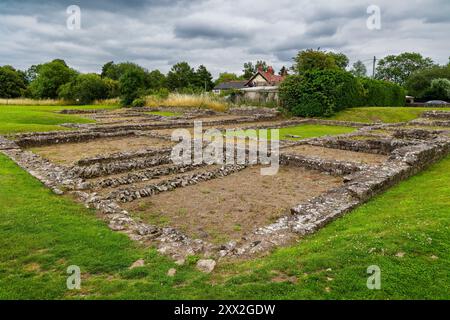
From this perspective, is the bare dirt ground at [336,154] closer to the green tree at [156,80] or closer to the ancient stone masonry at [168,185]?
the ancient stone masonry at [168,185]

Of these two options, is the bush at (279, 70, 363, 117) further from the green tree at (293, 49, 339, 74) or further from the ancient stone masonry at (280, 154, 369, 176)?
the ancient stone masonry at (280, 154, 369, 176)

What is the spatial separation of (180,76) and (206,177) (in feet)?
180

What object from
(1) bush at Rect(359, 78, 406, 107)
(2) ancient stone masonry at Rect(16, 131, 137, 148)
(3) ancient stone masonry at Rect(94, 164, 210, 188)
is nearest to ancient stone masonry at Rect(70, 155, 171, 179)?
(3) ancient stone masonry at Rect(94, 164, 210, 188)

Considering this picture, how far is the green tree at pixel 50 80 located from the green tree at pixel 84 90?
4015 mm

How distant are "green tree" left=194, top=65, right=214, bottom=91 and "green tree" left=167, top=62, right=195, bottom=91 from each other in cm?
98

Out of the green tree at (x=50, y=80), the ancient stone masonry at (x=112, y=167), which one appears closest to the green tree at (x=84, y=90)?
the green tree at (x=50, y=80)

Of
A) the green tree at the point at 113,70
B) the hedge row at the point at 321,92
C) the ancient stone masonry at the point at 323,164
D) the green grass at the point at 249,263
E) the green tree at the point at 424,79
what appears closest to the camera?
the green grass at the point at 249,263

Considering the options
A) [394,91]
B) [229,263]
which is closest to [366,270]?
[229,263]

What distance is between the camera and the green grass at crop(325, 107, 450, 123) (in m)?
25.7

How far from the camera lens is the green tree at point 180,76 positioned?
60219mm

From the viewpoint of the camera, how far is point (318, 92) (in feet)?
90.8

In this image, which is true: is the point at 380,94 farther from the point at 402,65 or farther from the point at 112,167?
the point at 402,65

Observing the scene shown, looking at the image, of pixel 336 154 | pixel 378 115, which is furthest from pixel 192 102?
pixel 336 154
